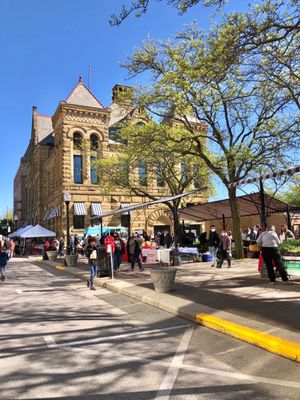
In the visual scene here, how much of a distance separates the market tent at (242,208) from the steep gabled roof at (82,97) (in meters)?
17.8

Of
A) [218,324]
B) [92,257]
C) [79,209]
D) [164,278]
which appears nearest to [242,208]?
[92,257]

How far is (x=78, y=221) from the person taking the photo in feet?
129

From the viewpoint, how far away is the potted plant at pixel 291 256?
11.4m

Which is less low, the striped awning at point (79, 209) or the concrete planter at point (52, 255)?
the striped awning at point (79, 209)

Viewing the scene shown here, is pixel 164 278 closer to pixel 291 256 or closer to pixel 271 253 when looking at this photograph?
pixel 271 253

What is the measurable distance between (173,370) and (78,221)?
3497 cm

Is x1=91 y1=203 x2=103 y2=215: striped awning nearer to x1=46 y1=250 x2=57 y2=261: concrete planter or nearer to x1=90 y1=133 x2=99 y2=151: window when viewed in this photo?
x1=90 y1=133 x2=99 y2=151: window

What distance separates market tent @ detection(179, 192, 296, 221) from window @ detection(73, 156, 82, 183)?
537 inches

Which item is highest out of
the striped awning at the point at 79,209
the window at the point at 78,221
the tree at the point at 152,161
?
the tree at the point at 152,161

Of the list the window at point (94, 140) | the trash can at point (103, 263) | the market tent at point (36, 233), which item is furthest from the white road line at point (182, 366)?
the window at point (94, 140)

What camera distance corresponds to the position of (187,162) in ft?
88.7

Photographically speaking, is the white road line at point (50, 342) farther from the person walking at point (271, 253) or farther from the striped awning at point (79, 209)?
the striped awning at point (79, 209)

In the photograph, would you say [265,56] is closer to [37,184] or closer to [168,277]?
[168,277]

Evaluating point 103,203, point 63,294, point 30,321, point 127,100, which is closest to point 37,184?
point 103,203
